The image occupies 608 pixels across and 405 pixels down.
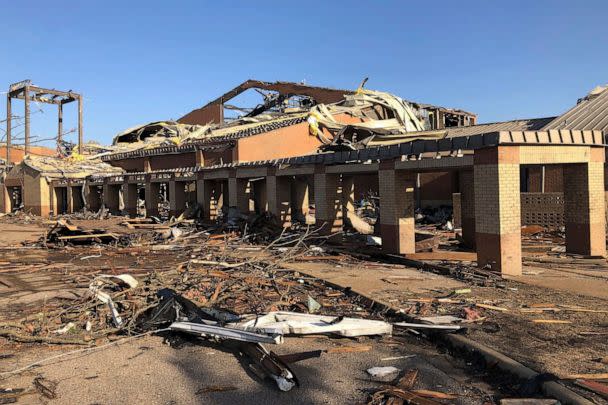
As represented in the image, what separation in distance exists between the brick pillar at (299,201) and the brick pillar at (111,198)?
14494mm

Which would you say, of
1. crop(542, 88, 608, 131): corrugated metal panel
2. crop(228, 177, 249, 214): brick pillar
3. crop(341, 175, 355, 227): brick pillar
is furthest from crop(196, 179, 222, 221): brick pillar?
crop(542, 88, 608, 131): corrugated metal panel

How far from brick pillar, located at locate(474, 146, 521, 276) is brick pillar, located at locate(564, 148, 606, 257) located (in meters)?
3.09

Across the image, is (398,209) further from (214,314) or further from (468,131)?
(468,131)

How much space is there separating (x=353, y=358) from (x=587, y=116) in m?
18.2

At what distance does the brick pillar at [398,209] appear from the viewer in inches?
574

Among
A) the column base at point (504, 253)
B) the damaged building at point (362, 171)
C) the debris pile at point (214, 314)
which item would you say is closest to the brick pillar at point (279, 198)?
the damaged building at point (362, 171)

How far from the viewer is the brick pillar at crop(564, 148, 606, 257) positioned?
13172mm

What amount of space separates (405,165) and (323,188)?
444 cm

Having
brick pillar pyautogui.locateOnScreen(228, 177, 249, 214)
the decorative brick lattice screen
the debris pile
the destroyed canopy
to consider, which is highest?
the destroyed canopy

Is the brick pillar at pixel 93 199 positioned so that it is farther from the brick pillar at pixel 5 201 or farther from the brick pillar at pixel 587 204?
the brick pillar at pixel 587 204

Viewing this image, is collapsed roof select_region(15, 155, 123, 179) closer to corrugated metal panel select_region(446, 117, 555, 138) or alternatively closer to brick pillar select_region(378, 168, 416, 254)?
corrugated metal panel select_region(446, 117, 555, 138)

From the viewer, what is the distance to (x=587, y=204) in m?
13.2

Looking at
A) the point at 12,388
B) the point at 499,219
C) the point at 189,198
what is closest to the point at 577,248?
the point at 499,219

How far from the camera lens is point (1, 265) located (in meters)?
14.4
